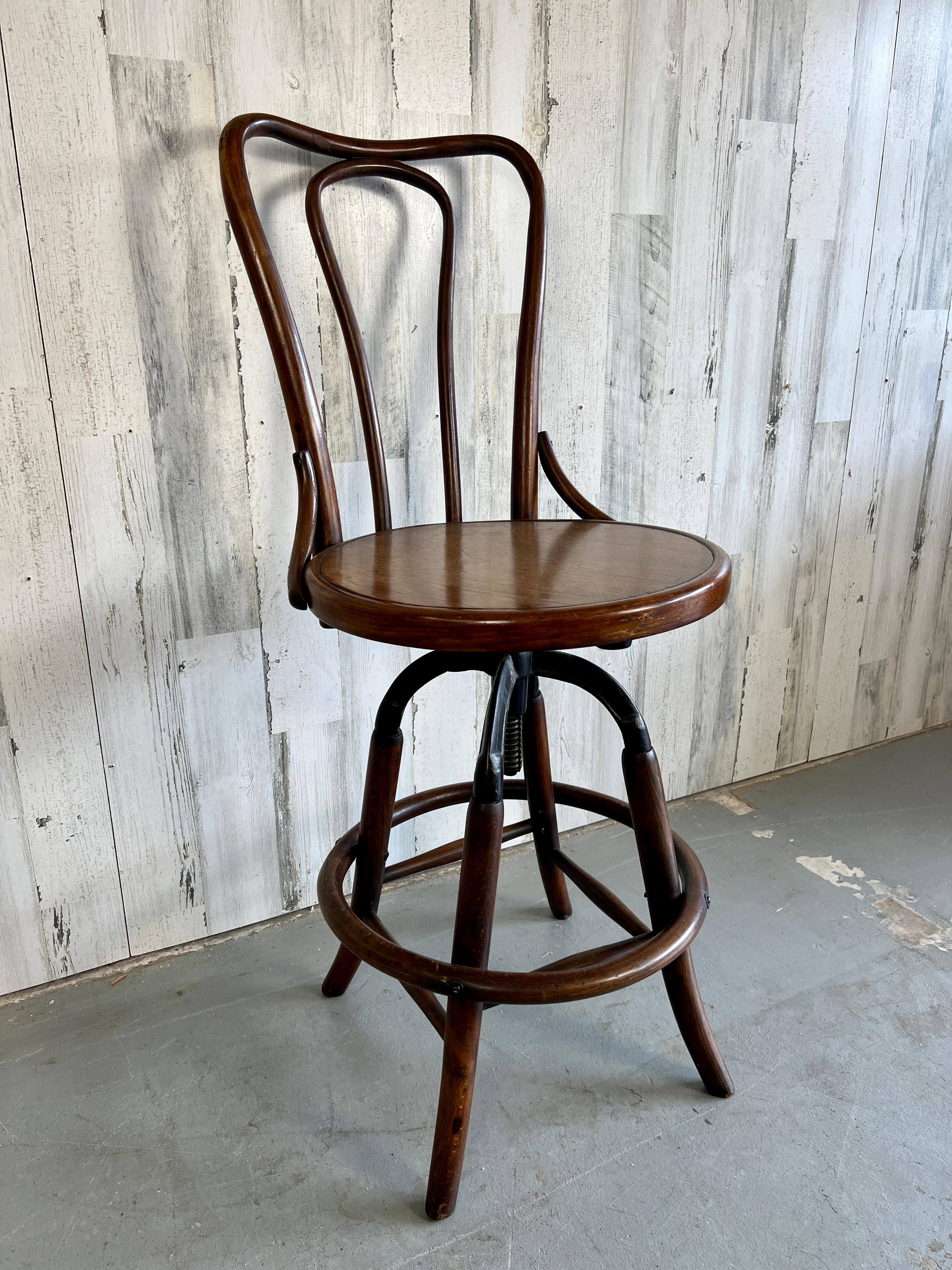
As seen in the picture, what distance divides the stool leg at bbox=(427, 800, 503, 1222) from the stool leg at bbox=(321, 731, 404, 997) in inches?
7.1

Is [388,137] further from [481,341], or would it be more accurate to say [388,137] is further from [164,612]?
[164,612]

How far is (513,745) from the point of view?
958mm

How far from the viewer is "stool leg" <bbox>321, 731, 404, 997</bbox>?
1.02 metres

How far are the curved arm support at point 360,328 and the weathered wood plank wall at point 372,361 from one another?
0.10 meters

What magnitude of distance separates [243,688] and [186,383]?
43cm

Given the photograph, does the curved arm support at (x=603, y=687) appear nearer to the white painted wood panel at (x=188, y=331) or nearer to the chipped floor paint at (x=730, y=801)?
the white painted wood panel at (x=188, y=331)

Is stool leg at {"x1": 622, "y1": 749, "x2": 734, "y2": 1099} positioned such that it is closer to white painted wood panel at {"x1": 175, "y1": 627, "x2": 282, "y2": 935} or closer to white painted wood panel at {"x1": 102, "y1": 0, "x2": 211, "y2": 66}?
white painted wood panel at {"x1": 175, "y1": 627, "x2": 282, "y2": 935}

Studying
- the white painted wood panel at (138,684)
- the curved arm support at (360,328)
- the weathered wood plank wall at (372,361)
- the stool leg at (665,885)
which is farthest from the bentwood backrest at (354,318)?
the stool leg at (665,885)

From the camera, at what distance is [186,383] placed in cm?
114

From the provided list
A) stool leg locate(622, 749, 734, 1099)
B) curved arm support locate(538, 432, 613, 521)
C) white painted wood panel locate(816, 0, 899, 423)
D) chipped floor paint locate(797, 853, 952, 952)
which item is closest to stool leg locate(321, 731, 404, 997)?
stool leg locate(622, 749, 734, 1099)

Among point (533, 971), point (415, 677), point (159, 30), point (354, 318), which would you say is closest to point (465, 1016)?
point (533, 971)

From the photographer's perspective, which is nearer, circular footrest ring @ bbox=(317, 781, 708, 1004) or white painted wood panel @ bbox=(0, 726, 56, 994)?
circular footrest ring @ bbox=(317, 781, 708, 1004)

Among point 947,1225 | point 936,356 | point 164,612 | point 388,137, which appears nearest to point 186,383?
point 164,612

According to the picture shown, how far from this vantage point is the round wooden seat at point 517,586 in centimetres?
74
